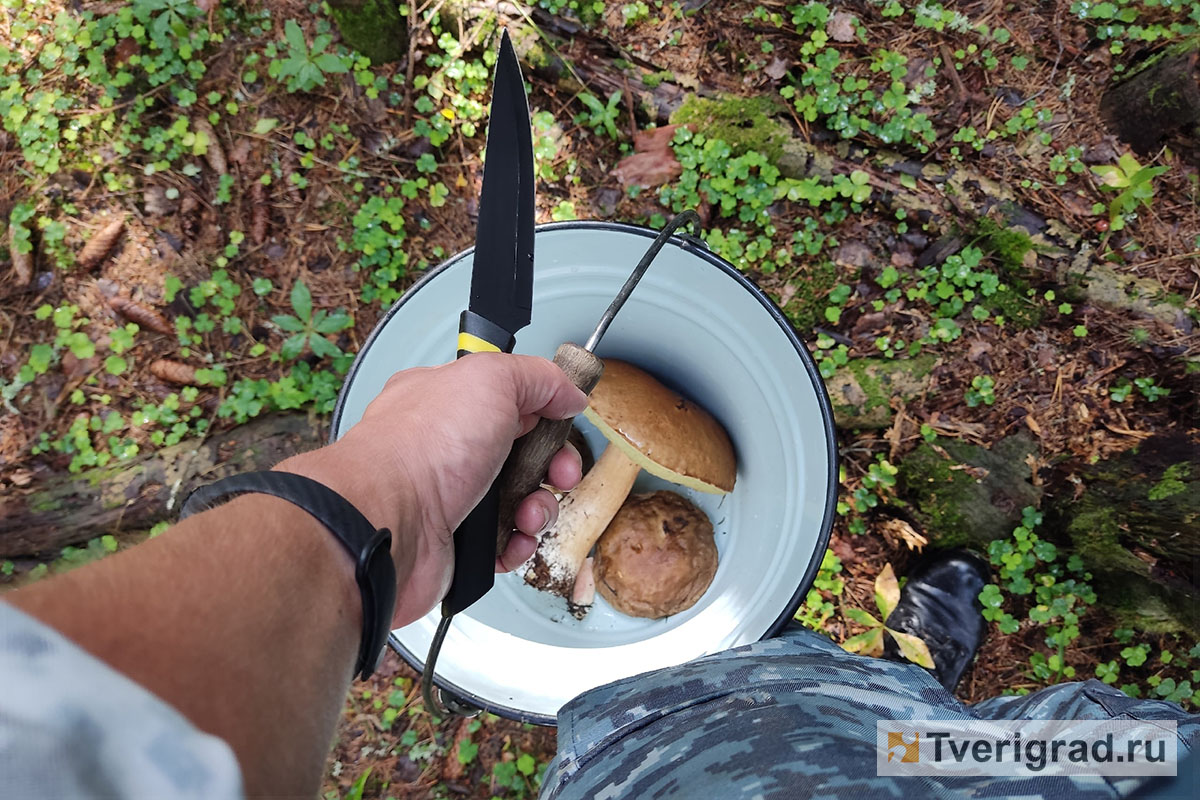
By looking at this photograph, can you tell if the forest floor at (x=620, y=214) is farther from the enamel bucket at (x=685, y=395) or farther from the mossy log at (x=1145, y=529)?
the enamel bucket at (x=685, y=395)

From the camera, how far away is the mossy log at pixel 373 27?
1677 millimetres

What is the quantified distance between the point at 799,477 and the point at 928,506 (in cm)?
66

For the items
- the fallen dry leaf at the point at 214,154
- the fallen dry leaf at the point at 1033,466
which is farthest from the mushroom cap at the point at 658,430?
the fallen dry leaf at the point at 214,154

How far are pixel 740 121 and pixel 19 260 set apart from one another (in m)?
2.01

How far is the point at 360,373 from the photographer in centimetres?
118

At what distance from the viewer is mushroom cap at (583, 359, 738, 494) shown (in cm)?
121

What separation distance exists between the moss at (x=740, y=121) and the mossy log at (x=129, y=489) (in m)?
1.30

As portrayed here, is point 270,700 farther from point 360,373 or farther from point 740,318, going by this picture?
point 740,318

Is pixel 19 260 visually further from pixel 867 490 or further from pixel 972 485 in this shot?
pixel 972 485

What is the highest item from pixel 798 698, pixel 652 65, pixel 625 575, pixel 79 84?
pixel 652 65

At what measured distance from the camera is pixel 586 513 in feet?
4.87

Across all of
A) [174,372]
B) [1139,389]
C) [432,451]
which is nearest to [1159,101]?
[1139,389]

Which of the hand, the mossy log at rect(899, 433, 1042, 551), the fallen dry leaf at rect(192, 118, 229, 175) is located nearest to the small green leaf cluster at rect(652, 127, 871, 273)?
the mossy log at rect(899, 433, 1042, 551)

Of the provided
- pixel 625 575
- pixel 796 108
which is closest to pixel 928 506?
pixel 625 575
